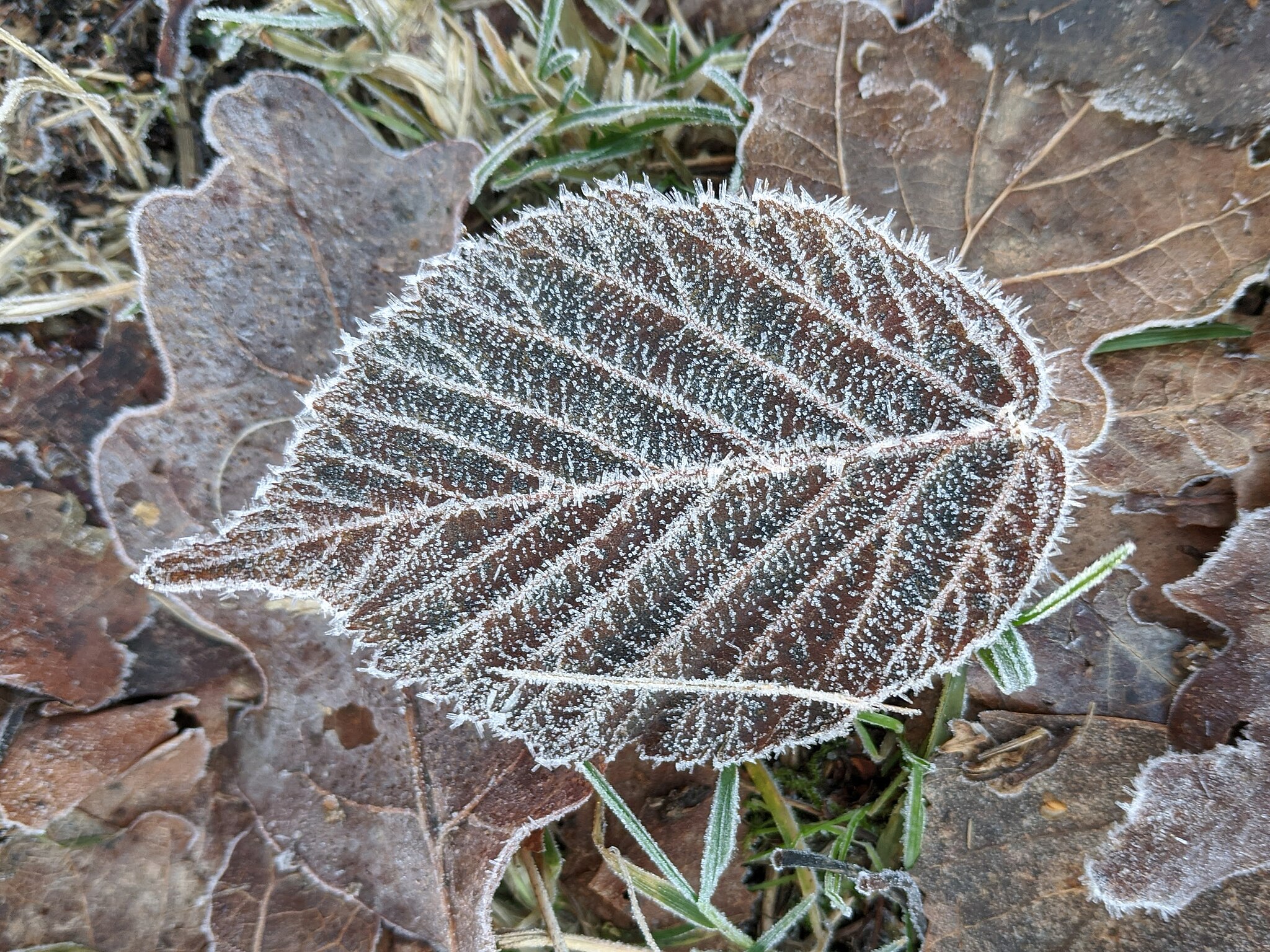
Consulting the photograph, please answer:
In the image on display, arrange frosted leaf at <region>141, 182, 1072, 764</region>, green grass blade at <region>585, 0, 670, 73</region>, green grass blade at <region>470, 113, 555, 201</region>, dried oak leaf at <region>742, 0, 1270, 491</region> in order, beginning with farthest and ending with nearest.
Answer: green grass blade at <region>585, 0, 670, 73</region>, green grass blade at <region>470, 113, 555, 201</region>, dried oak leaf at <region>742, 0, 1270, 491</region>, frosted leaf at <region>141, 182, 1072, 764</region>

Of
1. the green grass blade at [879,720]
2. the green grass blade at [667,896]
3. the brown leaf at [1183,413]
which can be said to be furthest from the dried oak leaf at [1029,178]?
the green grass blade at [667,896]

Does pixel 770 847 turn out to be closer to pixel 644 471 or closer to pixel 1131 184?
pixel 644 471

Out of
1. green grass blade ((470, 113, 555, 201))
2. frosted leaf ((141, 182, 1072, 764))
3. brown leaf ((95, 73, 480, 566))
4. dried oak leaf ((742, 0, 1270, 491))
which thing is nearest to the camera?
frosted leaf ((141, 182, 1072, 764))

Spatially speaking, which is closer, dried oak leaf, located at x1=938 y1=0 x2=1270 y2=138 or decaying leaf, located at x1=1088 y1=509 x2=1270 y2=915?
dried oak leaf, located at x1=938 y1=0 x2=1270 y2=138

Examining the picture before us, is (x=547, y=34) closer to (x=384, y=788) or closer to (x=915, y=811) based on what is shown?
(x=384, y=788)

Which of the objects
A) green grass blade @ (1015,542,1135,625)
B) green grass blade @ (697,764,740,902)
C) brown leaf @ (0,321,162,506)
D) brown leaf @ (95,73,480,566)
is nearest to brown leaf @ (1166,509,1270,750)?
green grass blade @ (1015,542,1135,625)

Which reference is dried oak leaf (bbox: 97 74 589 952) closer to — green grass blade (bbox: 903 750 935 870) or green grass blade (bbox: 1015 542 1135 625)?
green grass blade (bbox: 903 750 935 870)

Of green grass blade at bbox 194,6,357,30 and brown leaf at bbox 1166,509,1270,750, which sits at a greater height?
green grass blade at bbox 194,6,357,30

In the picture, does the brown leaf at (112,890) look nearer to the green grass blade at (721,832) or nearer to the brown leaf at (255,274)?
the brown leaf at (255,274)
